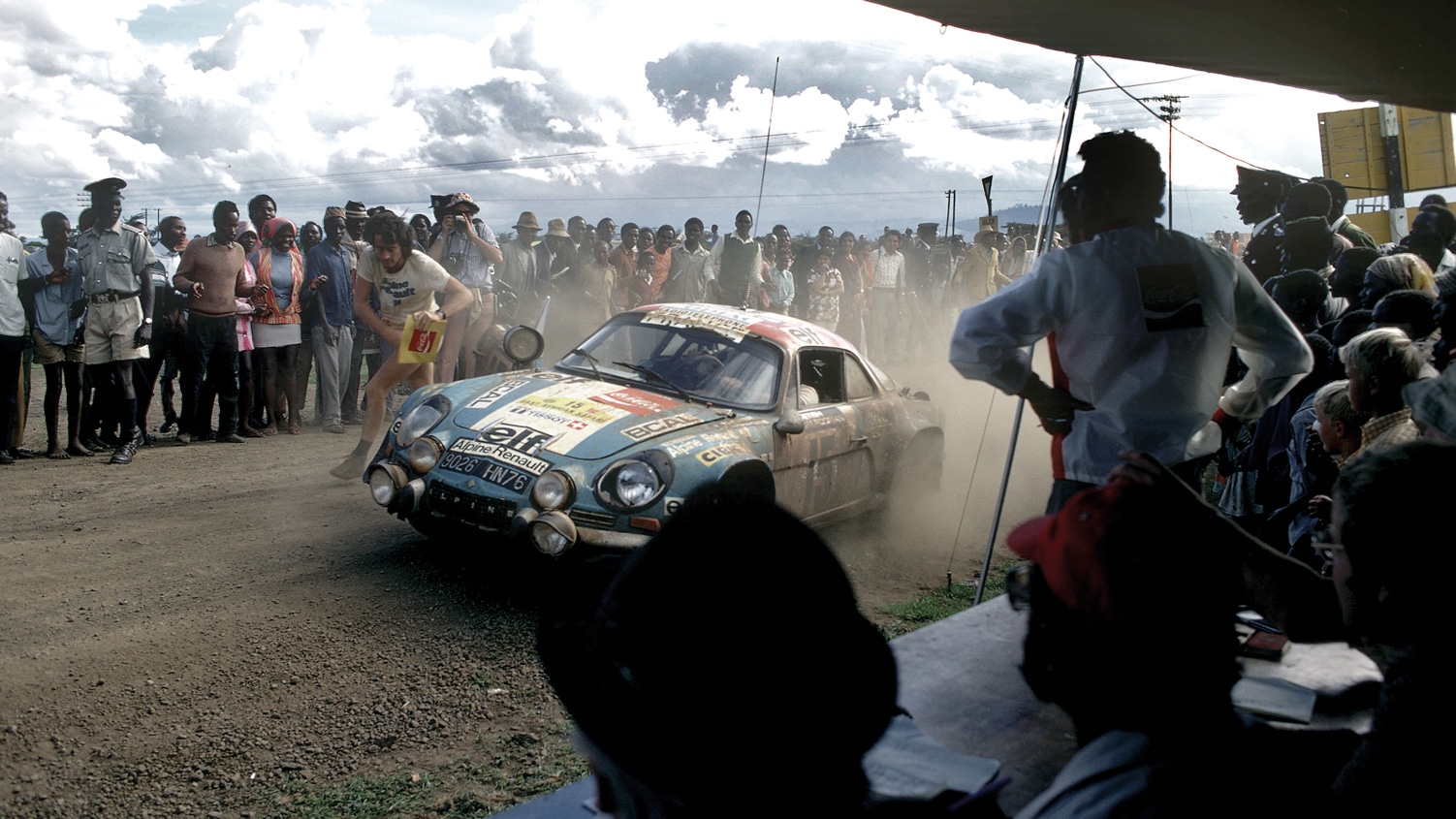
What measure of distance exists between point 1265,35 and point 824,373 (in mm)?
3521

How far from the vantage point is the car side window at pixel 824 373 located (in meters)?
6.35

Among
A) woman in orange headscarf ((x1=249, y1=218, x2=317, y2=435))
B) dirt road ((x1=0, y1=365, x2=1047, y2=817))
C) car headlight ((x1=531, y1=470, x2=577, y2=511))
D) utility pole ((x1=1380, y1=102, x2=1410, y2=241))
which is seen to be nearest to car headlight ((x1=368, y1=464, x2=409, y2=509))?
dirt road ((x1=0, y1=365, x2=1047, y2=817))

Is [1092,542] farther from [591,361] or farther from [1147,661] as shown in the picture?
[591,361]

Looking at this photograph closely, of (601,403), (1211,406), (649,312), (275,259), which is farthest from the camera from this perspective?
(275,259)

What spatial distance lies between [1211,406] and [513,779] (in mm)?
2634

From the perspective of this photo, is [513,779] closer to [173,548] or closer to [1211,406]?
[1211,406]

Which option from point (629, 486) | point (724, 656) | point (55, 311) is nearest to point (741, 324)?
point (629, 486)

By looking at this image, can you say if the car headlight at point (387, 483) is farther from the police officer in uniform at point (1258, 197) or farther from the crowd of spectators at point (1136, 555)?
the police officer in uniform at point (1258, 197)

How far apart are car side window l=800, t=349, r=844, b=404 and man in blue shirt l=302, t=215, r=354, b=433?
5969 millimetres

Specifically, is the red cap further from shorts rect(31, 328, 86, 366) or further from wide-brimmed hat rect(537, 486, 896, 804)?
shorts rect(31, 328, 86, 366)

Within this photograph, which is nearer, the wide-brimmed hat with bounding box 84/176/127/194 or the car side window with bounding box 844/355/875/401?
the car side window with bounding box 844/355/875/401

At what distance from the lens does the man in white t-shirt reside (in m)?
7.63

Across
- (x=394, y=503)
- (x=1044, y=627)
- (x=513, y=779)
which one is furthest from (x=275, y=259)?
(x=1044, y=627)

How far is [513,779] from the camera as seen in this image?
345 cm
